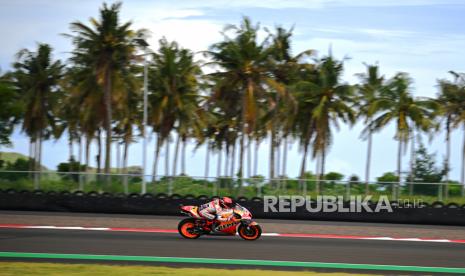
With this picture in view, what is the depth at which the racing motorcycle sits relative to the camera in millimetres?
17812

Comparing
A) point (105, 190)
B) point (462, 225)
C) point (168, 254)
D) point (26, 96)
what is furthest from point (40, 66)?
point (168, 254)

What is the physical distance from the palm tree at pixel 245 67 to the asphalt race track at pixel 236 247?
28.1 metres

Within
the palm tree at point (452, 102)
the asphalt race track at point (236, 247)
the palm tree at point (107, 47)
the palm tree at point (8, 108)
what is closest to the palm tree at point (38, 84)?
the palm tree at point (8, 108)

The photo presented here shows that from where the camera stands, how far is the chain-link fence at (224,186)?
83.8ft

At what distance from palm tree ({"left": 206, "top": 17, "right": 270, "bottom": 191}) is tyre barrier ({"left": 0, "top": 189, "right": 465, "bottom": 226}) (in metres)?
21.2

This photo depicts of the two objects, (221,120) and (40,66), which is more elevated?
(40,66)

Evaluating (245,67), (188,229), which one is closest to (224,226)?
(188,229)

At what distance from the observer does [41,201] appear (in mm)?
26078

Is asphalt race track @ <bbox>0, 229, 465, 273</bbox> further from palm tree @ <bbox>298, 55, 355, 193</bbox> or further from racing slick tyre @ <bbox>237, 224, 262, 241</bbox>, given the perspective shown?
palm tree @ <bbox>298, 55, 355, 193</bbox>

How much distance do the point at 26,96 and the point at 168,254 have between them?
167 feet

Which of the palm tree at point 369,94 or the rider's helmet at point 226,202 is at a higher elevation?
the palm tree at point 369,94

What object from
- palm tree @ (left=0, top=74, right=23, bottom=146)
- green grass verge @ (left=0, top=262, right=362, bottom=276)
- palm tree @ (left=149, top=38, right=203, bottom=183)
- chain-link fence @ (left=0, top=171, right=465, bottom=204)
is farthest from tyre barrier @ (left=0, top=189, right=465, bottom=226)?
palm tree @ (left=0, top=74, right=23, bottom=146)

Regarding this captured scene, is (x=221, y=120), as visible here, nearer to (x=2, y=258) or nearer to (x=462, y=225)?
(x=462, y=225)

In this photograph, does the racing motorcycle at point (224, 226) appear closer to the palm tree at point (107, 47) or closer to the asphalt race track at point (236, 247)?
the asphalt race track at point (236, 247)
